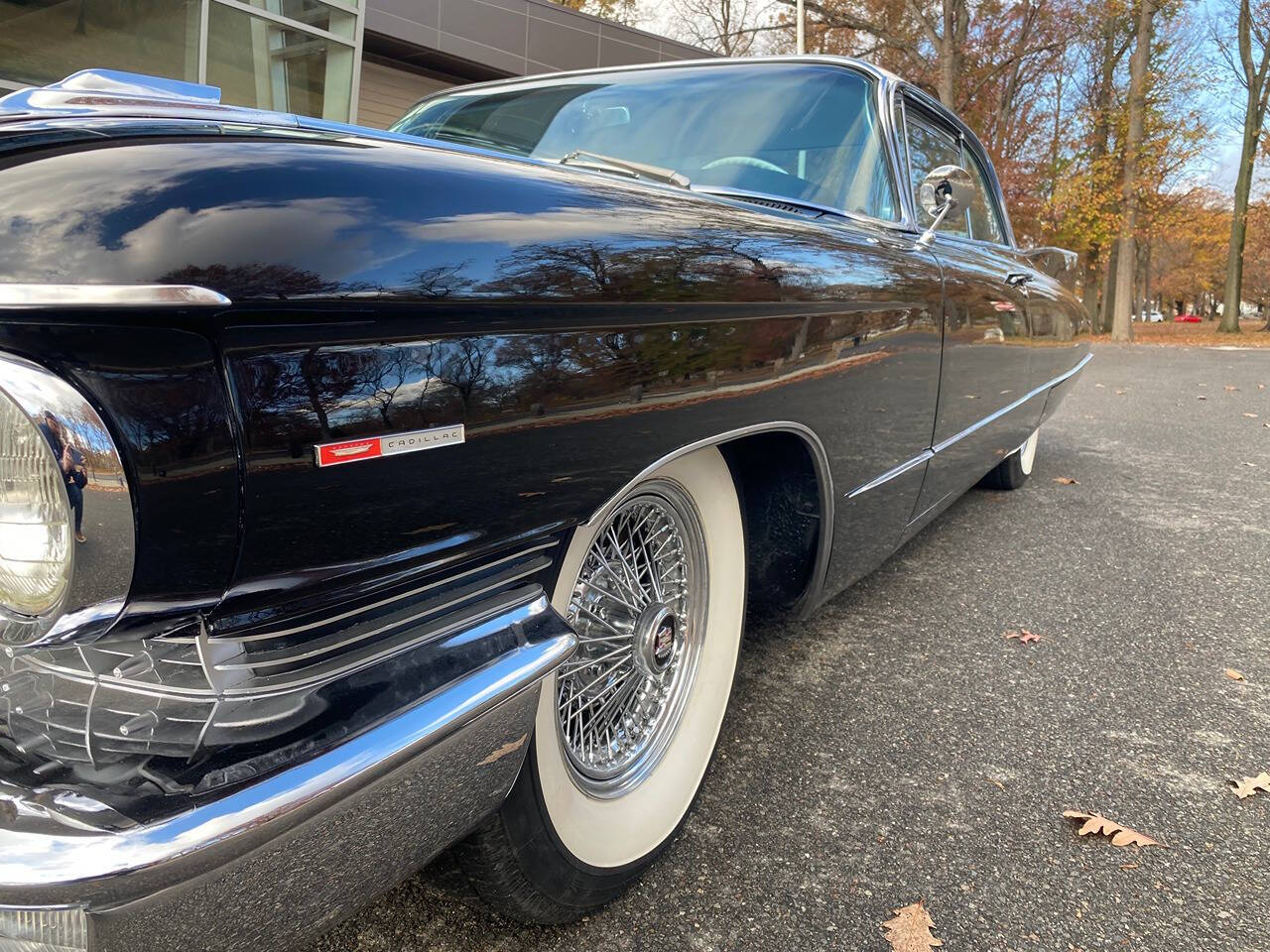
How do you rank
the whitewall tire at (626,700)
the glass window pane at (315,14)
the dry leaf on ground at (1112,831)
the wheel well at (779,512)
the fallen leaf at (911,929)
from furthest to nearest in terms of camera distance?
the glass window pane at (315,14) → the wheel well at (779,512) → the dry leaf on ground at (1112,831) → the fallen leaf at (911,929) → the whitewall tire at (626,700)

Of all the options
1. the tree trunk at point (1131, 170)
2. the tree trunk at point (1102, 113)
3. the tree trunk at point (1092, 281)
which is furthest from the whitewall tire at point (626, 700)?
the tree trunk at point (1092, 281)

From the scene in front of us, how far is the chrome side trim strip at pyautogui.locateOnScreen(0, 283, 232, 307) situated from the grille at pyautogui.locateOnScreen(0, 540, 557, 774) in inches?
13.7

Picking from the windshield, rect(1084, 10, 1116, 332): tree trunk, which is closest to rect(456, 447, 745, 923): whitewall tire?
the windshield

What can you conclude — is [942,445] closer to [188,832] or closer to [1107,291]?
[188,832]

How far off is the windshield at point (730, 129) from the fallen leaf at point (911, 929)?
67.7 inches

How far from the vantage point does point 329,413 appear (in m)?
0.92

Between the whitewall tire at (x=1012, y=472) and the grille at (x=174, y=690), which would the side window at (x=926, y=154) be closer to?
the whitewall tire at (x=1012, y=472)

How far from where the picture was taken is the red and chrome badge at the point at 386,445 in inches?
36.4

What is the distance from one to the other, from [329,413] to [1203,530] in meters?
4.28

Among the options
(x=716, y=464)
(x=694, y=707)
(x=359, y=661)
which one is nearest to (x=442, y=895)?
(x=694, y=707)

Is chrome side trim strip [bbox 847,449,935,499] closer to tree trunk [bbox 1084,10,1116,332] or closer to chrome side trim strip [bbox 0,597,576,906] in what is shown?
chrome side trim strip [bbox 0,597,576,906]

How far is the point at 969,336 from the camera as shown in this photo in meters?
2.65

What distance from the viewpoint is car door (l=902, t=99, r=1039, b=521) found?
8.47ft

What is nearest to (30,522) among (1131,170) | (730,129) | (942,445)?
(730,129)
